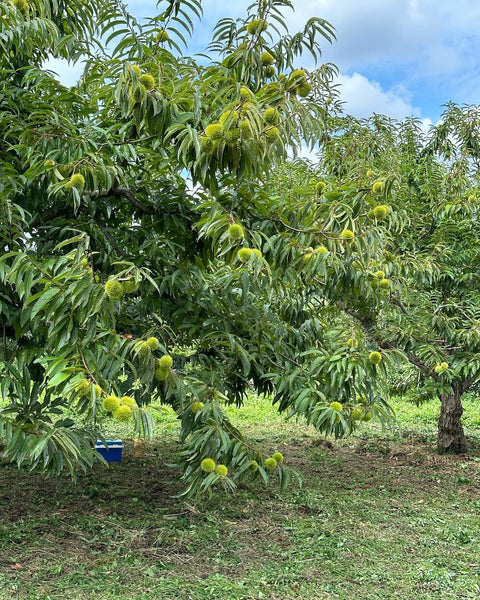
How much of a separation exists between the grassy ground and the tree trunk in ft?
1.21

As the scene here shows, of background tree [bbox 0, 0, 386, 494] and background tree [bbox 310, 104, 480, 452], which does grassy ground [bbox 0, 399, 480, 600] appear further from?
background tree [bbox 310, 104, 480, 452]

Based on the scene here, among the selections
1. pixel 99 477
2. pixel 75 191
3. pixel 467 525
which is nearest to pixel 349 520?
pixel 467 525

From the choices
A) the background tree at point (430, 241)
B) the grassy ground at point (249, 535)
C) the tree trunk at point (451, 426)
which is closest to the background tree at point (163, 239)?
the grassy ground at point (249, 535)

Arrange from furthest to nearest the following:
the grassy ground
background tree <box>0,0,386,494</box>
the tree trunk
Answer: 1. the tree trunk
2. the grassy ground
3. background tree <box>0,0,386,494</box>

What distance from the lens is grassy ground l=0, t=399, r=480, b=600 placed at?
3.08 meters

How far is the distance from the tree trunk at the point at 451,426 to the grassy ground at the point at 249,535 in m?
0.37

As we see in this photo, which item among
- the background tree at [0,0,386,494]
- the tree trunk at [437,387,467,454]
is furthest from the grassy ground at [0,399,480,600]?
the background tree at [0,0,386,494]

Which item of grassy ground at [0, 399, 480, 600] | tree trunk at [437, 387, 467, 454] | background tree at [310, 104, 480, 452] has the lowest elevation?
grassy ground at [0, 399, 480, 600]

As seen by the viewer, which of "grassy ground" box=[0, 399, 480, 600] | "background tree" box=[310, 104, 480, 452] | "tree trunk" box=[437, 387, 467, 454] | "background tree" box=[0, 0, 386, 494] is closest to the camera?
"background tree" box=[0, 0, 386, 494]

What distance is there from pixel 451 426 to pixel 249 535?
137 inches

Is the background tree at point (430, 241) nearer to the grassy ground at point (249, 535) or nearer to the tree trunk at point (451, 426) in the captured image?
the tree trunk at point (451, 426)

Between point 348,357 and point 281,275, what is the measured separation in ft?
1.79

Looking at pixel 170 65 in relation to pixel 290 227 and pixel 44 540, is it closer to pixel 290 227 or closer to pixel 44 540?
pixel 290 227

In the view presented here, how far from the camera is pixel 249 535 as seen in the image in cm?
389
